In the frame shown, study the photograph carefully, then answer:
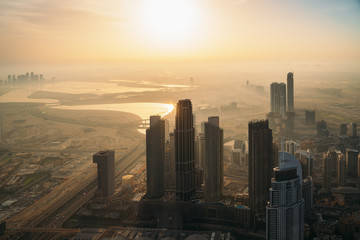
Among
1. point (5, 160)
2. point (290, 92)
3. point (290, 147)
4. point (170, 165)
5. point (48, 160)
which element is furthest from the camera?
point (290, 92)

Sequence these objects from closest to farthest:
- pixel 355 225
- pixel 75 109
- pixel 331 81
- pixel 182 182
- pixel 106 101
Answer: pixel 355 225, pixel 182 182, pixel 331 81, pixel 75 109, pixel 106 101

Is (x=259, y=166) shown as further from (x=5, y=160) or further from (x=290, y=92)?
(x=290, y=92)

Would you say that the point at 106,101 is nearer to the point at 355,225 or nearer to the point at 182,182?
the point at 182,182

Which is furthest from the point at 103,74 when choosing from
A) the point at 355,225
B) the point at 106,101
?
the point at 355,225

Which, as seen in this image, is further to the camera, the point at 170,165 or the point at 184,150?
the point at 170,165

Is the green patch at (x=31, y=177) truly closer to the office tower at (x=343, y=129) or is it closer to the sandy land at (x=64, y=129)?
the sandy land at (x=64, y=129)

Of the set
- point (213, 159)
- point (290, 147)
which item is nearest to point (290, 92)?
point (290, 147)
